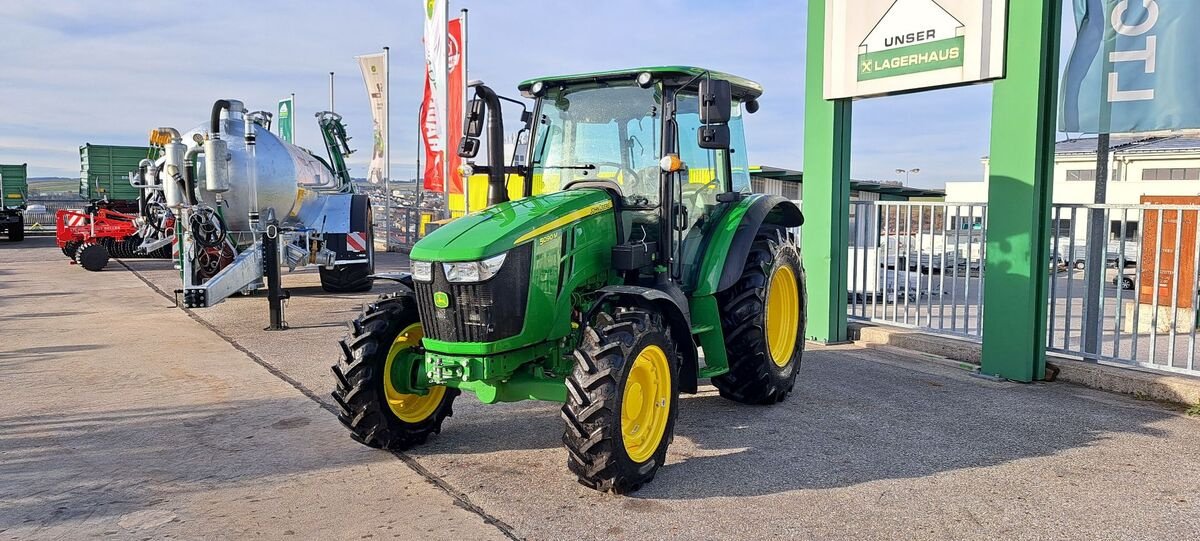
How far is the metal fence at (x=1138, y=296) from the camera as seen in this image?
20.4 ft

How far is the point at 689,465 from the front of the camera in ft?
15.1

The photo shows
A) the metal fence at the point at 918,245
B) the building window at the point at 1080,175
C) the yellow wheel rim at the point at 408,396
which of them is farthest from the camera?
the building window at the point at 1080,175

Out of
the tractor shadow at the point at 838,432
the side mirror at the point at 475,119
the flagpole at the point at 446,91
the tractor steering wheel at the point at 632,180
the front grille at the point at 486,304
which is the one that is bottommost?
the tractor shadow at the point at 838,432

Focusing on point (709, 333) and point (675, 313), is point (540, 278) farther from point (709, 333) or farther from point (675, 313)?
point (709, 333)

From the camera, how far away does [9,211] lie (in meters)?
25.3

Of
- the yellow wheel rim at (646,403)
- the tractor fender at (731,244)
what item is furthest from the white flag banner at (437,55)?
the yellow wheel rim at (646,403)

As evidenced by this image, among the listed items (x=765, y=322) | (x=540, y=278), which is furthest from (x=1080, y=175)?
(x=540, y=278)

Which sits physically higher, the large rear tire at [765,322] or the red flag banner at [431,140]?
the red flag banner at [431,140]

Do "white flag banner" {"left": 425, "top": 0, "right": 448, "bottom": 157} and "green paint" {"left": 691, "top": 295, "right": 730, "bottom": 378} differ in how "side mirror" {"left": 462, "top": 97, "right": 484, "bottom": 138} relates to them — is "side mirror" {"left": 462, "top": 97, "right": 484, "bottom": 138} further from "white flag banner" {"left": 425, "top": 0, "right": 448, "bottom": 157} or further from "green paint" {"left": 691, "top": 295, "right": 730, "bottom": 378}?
"white flag banner" {"left": 425, "top": 0, "right": 448, "bottom": 157}

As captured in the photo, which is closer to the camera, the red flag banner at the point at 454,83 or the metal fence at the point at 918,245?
the metal fence at the point at 918,245

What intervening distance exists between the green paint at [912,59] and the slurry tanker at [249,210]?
6619 mm

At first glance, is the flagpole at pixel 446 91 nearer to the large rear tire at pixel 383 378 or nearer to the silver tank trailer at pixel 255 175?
the silver tank trailer at pixel 255 175

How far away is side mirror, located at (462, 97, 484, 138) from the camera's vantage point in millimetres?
5195

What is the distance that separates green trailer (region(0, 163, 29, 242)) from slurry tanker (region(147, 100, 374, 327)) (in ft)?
55.0
